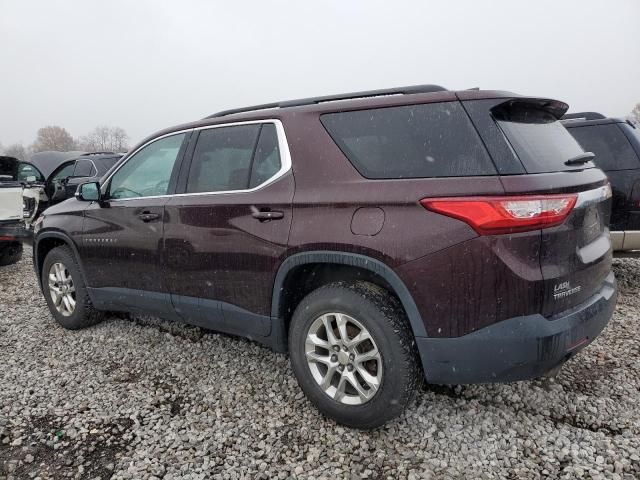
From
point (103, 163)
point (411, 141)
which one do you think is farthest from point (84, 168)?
point (411, 141)

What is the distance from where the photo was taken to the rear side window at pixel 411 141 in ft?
7.09

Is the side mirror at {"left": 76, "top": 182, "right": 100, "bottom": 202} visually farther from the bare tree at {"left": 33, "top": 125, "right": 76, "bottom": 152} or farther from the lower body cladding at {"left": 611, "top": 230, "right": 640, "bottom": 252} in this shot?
the bare tree at {"left": 33, "top": 125, "right": 76, "bottom": 152}

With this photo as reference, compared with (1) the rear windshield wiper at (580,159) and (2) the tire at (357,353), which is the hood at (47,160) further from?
(1) the rear windshield wiper at (580,159)

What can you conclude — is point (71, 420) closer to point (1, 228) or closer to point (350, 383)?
point (350, 383)

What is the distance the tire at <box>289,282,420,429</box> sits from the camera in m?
2.29

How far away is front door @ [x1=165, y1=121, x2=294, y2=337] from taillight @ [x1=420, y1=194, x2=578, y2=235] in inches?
40.3

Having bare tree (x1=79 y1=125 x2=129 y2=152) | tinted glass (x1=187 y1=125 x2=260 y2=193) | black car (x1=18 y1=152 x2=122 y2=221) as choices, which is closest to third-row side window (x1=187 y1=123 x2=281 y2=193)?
tinted glass (x1=187 y1=125 x2=260 y2=193)

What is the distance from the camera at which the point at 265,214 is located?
271cm

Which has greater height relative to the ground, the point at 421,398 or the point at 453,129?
the point at 453,129

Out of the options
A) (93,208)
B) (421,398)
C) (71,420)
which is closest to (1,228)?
(93,208)

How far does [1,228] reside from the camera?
21.7 feet

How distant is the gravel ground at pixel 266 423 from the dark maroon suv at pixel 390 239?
0.93ft

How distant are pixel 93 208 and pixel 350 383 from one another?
2.76m

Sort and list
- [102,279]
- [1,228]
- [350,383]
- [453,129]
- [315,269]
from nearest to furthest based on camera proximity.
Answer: [453,129], [350,383], [315,269], [102,279], [1,228]
